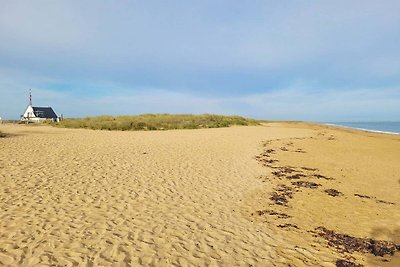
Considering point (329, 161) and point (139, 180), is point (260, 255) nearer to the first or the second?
point (139, 180)

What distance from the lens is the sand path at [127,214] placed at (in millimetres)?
5832

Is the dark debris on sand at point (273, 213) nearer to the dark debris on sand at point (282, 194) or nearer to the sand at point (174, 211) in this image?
the sand at point (174, 211)

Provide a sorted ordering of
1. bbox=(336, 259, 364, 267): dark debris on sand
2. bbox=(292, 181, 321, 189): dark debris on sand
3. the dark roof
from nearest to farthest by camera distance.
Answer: bbox=(336, 259, 364, 267): dark debris on sand < bbox=(292, 181, 321, 189): dark debris on sand < the dark roof

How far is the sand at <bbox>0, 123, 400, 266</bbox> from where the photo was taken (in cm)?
596

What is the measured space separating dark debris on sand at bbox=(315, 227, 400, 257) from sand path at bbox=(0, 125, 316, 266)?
0.94 meters

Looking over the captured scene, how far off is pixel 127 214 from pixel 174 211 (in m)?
1.32

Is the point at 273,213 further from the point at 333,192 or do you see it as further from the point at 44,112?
the point at 44,112

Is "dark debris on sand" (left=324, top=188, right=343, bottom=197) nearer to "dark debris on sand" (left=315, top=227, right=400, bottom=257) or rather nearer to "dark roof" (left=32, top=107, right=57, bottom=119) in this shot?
"dark debris on sand" (left=315, top=227, right=400, bottom=257)

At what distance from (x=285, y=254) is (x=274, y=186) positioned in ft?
18.7

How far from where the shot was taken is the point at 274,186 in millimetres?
11891

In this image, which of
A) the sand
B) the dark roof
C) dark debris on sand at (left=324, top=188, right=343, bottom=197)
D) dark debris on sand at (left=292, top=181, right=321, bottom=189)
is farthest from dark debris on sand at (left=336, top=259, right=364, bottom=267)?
the dark roof

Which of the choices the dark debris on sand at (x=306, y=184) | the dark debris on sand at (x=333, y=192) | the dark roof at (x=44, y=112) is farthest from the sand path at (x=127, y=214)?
the dark roof at (x=44, y=112)

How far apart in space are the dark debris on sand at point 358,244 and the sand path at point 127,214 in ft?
3.08

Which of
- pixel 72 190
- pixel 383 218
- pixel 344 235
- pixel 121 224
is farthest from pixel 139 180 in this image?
pixel 383 218
